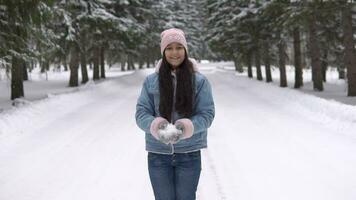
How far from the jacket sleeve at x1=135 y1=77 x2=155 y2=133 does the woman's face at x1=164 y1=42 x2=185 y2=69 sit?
265 mm

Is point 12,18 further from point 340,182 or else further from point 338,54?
point 338,54

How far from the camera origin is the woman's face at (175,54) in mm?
3678

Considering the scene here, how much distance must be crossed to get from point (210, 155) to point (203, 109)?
5.38m

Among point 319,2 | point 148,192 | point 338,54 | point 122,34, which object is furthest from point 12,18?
point 338,54

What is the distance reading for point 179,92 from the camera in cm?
357

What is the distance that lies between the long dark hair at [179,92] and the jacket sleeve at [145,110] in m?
0.11

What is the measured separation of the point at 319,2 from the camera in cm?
1709

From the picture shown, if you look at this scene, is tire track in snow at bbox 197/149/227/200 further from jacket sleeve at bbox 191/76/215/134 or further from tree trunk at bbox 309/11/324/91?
tree trunk at bbox 309/11/324/91

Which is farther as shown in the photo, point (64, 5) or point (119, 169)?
point (64, 5)

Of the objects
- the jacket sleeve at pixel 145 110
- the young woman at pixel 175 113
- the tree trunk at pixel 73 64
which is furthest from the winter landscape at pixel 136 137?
the jacket sleeve at pixel 145 110

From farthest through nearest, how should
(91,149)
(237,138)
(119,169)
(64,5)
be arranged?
(64,5), (237,138), (91,149), (119,169)

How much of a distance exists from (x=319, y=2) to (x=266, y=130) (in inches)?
295

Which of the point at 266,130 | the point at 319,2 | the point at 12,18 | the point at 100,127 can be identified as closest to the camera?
the point at 266,130

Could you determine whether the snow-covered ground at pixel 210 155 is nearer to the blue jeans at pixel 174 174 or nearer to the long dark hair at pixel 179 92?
the blue jeans at pixel 174 174
